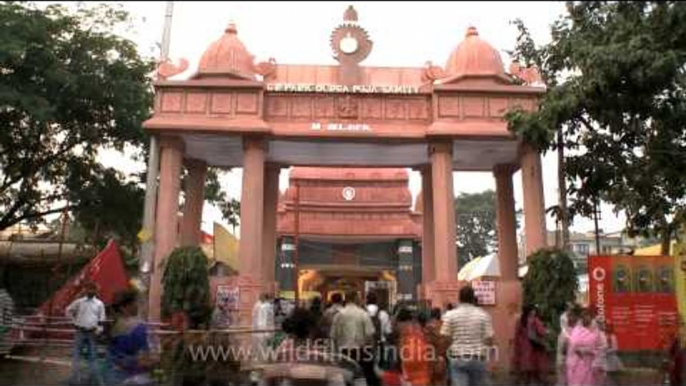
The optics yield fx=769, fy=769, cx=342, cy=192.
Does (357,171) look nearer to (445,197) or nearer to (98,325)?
(445,197)

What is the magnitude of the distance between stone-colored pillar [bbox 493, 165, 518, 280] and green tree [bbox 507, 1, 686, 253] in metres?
4.54

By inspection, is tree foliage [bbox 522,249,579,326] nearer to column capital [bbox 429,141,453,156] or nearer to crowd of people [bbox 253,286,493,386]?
column capital [bbox 429,141,453,156]

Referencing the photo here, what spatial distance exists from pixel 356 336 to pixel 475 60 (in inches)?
459

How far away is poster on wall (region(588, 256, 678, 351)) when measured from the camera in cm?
1579

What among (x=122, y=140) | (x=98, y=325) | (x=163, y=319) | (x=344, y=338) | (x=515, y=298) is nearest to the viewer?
(x=344, y=338)

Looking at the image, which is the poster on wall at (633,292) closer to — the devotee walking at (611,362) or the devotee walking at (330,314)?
the devotee walking at (611,362)

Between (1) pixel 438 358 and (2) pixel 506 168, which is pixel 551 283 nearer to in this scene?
(1) pixel 438 358

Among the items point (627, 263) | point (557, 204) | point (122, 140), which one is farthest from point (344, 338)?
point (122, 140)

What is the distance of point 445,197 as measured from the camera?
65.4ft

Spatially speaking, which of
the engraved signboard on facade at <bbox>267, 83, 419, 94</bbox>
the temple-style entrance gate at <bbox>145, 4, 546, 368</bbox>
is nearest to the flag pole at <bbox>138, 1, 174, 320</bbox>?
the temple-style entrance gate at <bbox>145, 4, 546, 368</bbox>

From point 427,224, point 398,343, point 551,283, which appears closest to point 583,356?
point 398,343

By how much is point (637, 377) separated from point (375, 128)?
9.03 meters

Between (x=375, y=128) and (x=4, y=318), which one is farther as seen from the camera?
(x=375, y=128)

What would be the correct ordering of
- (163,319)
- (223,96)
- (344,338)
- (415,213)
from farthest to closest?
(415,213) → (223,96) → (163,319) → (344,338)
